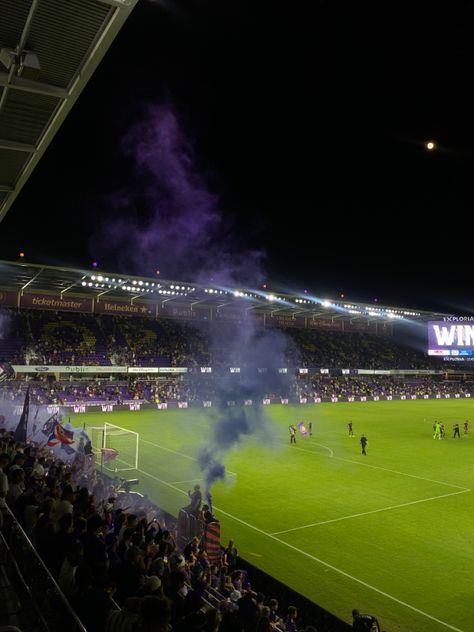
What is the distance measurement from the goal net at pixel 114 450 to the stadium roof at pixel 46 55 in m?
14.3

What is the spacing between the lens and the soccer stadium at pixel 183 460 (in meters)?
6.34

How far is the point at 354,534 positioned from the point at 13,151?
14.2 m

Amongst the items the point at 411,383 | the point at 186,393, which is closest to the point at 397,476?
the point at 186,393

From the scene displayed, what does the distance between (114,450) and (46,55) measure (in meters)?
16.4

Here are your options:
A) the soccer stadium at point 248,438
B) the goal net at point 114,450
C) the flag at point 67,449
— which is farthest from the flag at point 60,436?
the goal net at point 114,450

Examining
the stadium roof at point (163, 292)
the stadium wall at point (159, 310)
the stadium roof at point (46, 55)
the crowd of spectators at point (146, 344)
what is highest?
the stadium roof at point (163, 292)

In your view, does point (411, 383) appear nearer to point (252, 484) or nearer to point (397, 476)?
point (397, 476)

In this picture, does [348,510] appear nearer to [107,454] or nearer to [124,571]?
[107,454]

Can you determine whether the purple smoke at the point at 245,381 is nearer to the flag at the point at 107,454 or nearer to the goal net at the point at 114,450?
the goal net at the point at 114,450

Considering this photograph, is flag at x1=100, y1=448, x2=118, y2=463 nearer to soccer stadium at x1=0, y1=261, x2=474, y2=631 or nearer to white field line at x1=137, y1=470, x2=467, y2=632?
soccer stadium at x1=0, y1=261, x2=474, y2=631

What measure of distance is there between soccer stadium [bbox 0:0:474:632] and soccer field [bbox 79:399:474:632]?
8 cm

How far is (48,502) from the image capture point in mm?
7344

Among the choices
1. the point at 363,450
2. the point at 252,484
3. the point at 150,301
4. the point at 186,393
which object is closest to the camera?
the point at 252,484

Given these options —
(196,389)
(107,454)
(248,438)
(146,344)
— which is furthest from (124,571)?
(146,344)
